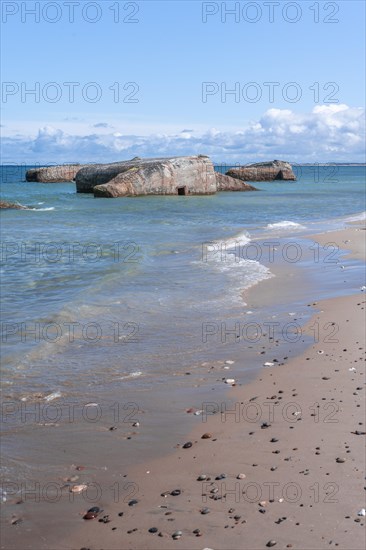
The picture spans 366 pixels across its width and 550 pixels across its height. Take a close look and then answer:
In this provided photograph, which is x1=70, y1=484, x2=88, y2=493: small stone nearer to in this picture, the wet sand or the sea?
the wet sand

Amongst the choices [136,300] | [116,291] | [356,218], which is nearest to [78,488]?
[136,300]

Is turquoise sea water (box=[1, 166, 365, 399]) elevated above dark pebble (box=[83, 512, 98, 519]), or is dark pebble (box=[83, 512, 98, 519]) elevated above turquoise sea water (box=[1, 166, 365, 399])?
turquoise sea water (box=[1, 166, 365, 399])

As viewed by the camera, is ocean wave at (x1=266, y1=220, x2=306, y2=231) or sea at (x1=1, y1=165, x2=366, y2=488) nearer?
sea at (x1=1, y1=165, x2=366, y2=488)

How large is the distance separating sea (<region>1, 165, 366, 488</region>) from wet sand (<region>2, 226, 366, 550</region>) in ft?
2.77

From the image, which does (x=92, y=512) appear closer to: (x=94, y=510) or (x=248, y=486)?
(x=94, y=510)

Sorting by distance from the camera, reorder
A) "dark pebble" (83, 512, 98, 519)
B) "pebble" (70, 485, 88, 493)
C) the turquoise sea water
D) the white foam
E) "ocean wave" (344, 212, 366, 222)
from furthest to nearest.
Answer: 1. "ocean wave" (344, 212, 366, 222)
2. the turquoise sea water
3. the white foam
4. "pebble" (70, 485, 88, 493)
5. "dark pebble" (83, 512, 98, 519)

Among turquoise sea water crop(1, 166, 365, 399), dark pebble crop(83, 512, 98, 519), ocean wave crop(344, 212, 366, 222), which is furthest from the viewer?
ocean wave crop(344, 212, 366, 222)

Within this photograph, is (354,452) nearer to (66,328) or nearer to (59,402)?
(59,402)

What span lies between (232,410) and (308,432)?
812mm

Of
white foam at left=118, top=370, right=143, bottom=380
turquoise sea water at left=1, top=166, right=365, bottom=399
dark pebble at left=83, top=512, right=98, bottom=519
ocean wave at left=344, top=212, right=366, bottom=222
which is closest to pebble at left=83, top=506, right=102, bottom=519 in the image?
dark pebble at left=83, top=512, right=98, bottom=519

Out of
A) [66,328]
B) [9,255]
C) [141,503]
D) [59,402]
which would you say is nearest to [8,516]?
[141,503]

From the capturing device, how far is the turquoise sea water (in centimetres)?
729

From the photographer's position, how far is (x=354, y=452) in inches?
187

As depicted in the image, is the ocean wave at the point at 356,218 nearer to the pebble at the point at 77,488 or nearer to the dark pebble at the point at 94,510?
the pebble at the point at 77,488
